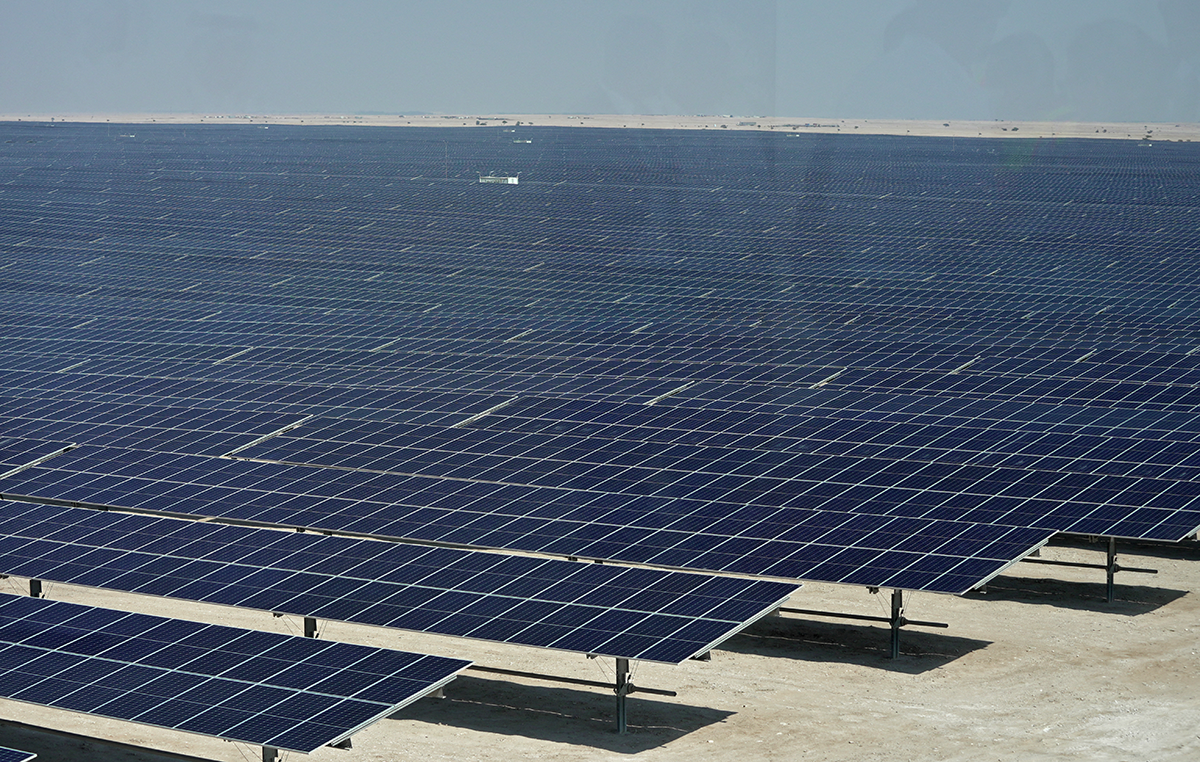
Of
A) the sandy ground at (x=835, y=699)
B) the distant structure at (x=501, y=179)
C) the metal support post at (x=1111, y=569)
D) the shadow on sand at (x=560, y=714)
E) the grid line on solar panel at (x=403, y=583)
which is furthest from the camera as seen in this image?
the distant structure at (x=501, y=179)

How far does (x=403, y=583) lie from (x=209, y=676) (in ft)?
15.3

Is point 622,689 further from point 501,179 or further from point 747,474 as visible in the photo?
point 501,179

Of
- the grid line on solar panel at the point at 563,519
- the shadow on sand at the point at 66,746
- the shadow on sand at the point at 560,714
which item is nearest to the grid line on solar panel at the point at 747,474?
the grid line on solar panel at the point at 563,519

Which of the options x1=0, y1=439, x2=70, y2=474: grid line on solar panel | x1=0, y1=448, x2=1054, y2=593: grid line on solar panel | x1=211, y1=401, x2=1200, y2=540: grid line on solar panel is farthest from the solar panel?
x1=0, y1=439, x2=70, y2=474: grid line on solar panel

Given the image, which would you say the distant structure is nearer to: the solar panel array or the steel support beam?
the solar panel array

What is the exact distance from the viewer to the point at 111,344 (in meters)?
44.8

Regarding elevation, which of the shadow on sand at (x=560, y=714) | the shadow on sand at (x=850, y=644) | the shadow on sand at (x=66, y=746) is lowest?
the shadow on sand at (x=66, y=746)

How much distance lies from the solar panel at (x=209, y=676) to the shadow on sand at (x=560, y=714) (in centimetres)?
243

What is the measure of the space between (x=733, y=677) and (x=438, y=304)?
30.9 meters

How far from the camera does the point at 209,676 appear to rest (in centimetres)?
1816

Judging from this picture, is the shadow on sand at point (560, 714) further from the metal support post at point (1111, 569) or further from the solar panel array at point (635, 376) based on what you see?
the metal support post at point (1111, 569)

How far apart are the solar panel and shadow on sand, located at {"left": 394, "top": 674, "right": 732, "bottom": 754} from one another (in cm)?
243

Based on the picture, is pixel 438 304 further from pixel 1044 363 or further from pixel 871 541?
pixel 871 541

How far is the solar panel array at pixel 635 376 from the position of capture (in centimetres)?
2600
